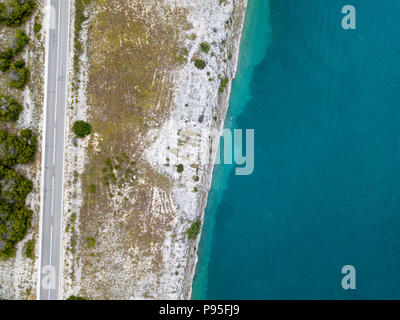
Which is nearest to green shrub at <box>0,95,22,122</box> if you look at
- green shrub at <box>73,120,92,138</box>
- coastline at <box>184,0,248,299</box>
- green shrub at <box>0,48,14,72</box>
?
green shrub at <box>0,48,14,72</box>

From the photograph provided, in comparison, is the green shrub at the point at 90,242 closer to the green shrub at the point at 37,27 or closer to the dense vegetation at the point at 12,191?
the dense vegetation at the point at 12,191

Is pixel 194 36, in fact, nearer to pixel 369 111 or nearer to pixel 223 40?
pixel 223 40

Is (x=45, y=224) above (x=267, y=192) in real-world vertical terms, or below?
below

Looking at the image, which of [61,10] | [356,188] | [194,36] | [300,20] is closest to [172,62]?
[194,36]

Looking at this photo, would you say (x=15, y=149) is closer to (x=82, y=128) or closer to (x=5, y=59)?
(x=82, y=128)

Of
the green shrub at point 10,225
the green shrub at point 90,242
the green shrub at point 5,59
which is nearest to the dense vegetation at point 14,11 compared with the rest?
the green shrub at point 5,59

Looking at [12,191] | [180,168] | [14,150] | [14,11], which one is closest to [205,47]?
[180,168]

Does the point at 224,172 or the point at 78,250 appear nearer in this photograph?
the point at 78,250
